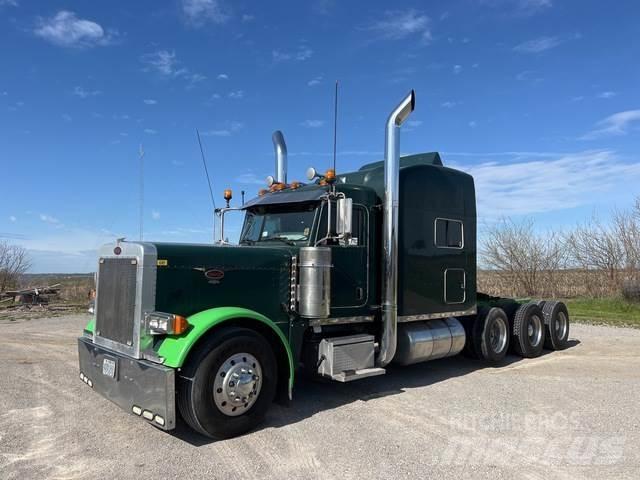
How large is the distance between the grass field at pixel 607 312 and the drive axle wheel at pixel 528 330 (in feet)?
20.4

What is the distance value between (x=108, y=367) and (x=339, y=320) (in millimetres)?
2675

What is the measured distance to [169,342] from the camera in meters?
4.74

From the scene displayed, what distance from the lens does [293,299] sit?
230 inches

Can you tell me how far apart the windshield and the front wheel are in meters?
1.60

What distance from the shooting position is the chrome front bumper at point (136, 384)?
14.6ft

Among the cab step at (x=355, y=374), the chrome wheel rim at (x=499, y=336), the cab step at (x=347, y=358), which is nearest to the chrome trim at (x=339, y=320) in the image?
the cab step at (x=347, y=358)

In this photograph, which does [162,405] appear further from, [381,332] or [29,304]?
[29,304]

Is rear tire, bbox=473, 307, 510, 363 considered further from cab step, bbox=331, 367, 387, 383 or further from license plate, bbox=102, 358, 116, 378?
license plate, bbox=102, 358, 116, 378

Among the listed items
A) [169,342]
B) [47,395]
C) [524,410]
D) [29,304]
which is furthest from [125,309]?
[29,304]

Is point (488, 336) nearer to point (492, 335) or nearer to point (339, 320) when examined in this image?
point (492, 335)

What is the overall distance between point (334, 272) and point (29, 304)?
1658 centimetres

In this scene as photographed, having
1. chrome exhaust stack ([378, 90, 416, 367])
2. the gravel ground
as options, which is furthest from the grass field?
chrome exhaust stack ([378, 90, 416, 367])

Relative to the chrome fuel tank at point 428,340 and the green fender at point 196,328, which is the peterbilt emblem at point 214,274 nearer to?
the green fender at point 196,328

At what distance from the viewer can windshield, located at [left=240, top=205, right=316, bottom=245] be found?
20.5ft
